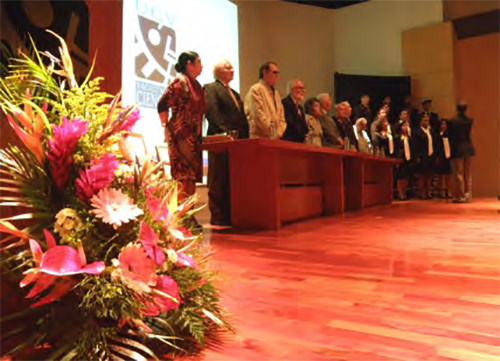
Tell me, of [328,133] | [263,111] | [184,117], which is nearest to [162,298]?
[184,117]

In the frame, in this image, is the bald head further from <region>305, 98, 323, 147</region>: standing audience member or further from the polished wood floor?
the polished wood floor

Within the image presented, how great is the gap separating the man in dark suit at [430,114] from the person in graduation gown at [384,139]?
0.97 metres

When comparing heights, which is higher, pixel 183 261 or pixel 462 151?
pixel 462 151

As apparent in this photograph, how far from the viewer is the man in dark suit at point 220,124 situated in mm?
3495

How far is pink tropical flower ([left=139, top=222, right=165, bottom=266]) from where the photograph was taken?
0.71m

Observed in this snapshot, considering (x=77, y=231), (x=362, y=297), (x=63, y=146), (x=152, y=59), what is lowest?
(x=362, y=297)

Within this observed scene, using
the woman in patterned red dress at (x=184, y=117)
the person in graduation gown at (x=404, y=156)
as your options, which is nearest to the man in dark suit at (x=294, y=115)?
the woman in patterned red dress at (x=184, y=117)

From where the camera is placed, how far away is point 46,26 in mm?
752

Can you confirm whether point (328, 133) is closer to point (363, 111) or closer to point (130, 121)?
point (363, 111)

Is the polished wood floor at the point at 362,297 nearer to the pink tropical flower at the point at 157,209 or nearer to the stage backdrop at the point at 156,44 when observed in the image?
the pink tropical flower at the point at 157,209

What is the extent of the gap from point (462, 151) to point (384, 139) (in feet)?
4.66

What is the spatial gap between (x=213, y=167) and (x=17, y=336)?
2.76 m

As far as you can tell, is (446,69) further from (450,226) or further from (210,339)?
(210,339)

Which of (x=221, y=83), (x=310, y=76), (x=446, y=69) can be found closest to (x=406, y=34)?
(x=446, y=69)
